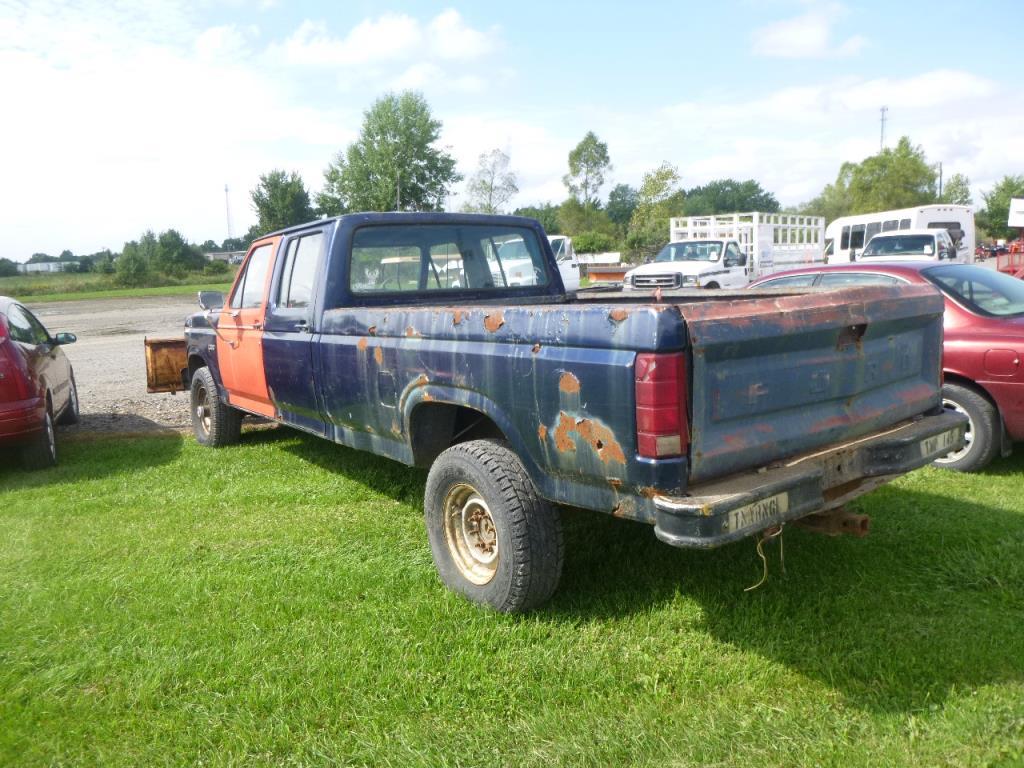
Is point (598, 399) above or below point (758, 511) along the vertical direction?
above

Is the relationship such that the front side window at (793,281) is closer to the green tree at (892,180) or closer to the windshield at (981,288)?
the windshield at (981,288)

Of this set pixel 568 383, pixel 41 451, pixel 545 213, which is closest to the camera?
pixel 568 383

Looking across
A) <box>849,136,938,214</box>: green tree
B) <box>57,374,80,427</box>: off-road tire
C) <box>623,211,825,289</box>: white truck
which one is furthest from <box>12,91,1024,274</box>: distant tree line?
<box>57,374,80,427</box>: off-road tire

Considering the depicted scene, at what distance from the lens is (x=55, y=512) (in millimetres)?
5316

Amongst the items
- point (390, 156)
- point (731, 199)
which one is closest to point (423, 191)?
point (390, 156)

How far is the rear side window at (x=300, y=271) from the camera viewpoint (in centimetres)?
503

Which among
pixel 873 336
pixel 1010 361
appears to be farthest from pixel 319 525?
pixel 1010 361

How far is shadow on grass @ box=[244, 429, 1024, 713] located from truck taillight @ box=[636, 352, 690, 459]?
1.11 m

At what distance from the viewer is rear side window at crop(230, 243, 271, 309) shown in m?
5.86

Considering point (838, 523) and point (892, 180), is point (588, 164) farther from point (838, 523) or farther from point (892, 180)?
point (838, 523)

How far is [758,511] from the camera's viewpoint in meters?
2.74

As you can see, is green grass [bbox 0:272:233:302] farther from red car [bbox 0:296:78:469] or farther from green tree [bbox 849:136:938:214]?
green tree [bbox 849:136:938:214]

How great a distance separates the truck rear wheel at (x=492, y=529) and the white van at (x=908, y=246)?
48.5ft

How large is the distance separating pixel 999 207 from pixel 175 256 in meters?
70.7
